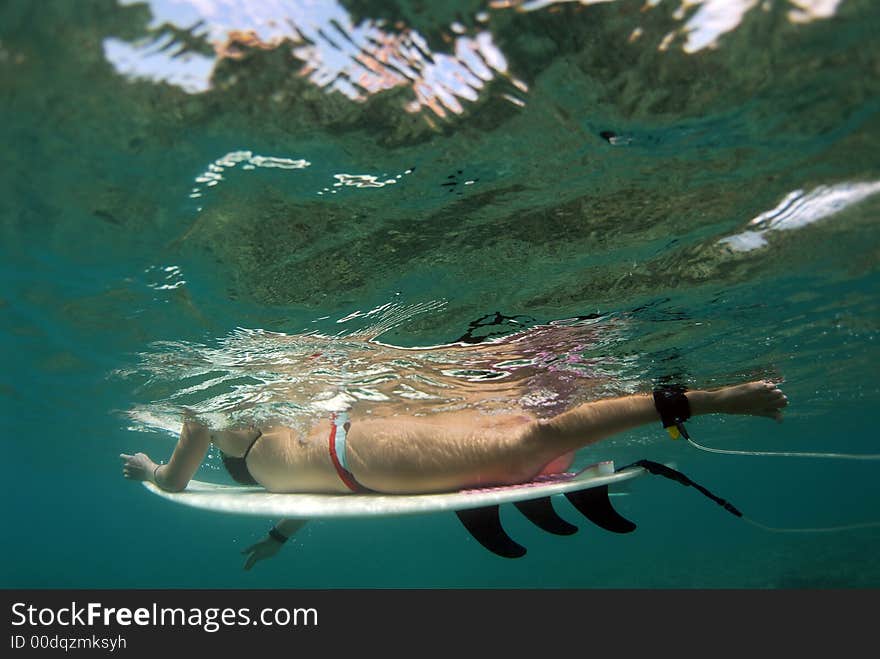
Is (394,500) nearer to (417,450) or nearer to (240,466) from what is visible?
→ (417,450)

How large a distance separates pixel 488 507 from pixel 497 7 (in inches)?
172

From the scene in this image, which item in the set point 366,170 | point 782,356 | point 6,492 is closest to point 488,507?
point 366,170

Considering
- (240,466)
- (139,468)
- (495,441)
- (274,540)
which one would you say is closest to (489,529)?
(495,441)

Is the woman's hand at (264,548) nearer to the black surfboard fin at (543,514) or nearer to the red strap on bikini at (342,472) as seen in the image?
the red strap on bikini at (342,472)

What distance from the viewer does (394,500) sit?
17.9 ft

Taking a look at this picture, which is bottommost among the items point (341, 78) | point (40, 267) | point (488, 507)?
point (488, 507)

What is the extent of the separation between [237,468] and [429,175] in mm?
5982

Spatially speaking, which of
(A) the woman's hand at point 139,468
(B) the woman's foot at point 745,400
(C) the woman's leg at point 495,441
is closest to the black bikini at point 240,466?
(A) the woman's hand at point 139,468

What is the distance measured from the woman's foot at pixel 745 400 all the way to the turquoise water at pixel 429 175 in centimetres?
171

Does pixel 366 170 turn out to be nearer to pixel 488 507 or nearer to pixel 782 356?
pixel 488 507

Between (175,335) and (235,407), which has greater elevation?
(175,335)

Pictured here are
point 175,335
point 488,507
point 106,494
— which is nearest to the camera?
point 488,507

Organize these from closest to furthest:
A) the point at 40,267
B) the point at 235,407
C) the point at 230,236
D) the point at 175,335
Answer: the point at 230,236 < the point at 40,267 < the point at 175,335 < the point at 235,407

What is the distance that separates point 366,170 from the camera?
16.4 ft
